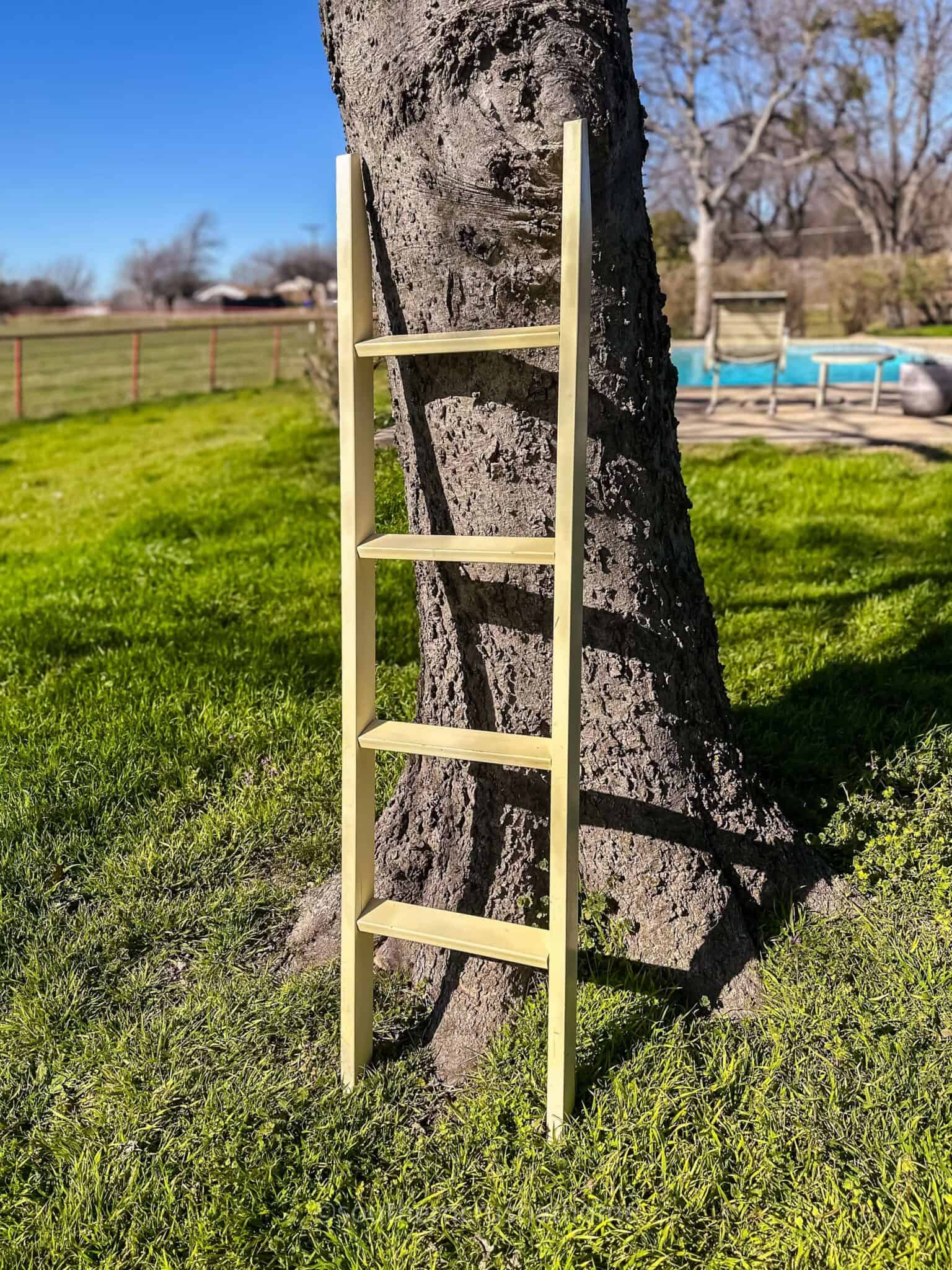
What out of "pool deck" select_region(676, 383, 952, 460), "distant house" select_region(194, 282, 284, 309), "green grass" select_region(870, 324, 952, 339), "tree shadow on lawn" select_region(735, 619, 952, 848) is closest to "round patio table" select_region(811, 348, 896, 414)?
"pool deck" select_region(676, 383, 952, 460)

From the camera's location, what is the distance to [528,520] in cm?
206

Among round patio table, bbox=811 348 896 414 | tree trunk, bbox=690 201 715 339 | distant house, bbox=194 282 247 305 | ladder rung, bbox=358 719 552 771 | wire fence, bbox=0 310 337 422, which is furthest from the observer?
distant house, bbox=194 282 247 305

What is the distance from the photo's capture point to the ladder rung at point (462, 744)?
1852 mm

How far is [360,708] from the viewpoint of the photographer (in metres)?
2.05

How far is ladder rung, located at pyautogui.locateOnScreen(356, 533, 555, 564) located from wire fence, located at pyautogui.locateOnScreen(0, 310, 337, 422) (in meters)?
8.86

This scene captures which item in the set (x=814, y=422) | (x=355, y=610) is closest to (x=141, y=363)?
(x=814, y=422)

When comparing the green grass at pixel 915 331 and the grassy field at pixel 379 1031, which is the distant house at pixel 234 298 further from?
the grassy field at pixel 379 1031

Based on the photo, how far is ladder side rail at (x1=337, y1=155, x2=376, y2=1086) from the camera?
194 cm

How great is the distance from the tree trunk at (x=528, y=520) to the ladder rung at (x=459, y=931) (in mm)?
277

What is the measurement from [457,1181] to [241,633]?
2744mm

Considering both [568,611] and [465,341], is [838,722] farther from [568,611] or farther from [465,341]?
[465,341]

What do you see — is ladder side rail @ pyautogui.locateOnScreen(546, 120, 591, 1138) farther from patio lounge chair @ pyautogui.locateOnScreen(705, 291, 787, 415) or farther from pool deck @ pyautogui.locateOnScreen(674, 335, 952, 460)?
patio lounge chair @ pyautogui.locateOnScreen(705, 291, 787, 415)

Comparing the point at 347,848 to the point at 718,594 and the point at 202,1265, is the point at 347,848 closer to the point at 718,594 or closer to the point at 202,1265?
the point at 202,1265

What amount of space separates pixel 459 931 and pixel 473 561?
2.31 feet
